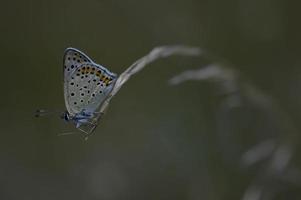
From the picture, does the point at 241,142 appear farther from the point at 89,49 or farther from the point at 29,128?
the point at 29,128

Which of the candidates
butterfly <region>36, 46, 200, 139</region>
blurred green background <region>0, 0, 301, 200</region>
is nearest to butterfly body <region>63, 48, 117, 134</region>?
butterfly <region>36, 46, 200, 139</region>

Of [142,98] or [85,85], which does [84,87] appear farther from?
[142,98]

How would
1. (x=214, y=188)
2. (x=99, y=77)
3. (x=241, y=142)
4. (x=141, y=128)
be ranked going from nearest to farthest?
(x=99, y=77), (x=214, y=188), (x=241, y=142), (x=141, y=128)

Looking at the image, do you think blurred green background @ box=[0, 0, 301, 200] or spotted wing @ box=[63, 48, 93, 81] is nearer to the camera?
spotted wing @ box=[63, 48, 93, 81]

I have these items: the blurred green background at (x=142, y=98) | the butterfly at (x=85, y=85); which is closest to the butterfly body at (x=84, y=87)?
the butterfly at (x=85, y=85)

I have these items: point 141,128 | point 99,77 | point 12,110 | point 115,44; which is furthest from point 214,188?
point 99,77

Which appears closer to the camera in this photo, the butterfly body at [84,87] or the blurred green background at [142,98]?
the butterfly body at [84,87]

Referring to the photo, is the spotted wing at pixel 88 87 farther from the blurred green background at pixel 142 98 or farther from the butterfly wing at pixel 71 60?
the blurred green background at pixel 142 98

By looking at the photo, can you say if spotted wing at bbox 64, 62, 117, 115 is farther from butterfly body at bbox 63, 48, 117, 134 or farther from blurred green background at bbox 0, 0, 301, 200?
blurred green background at bbox 0, 0, 301, 200
